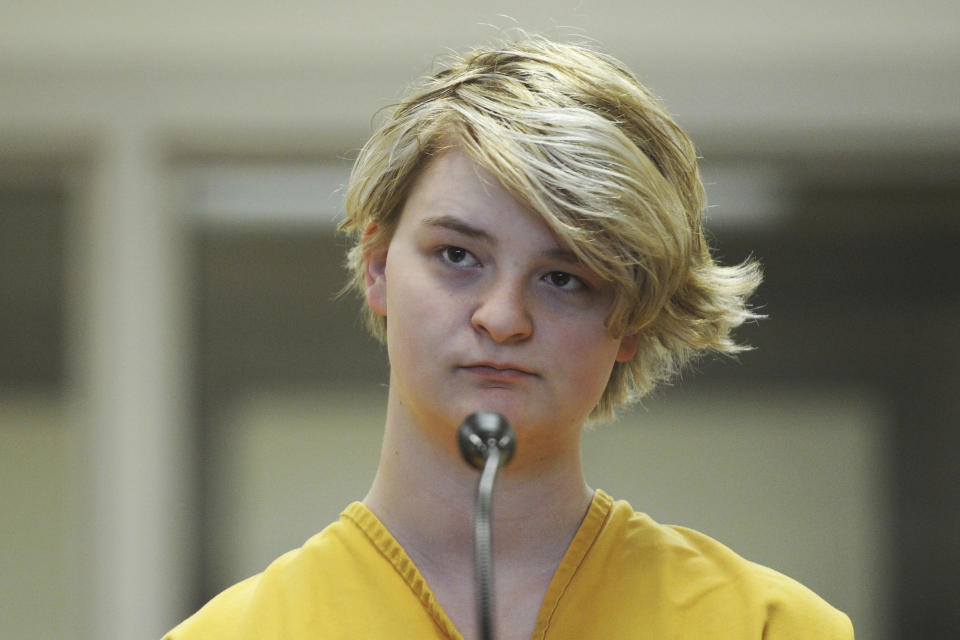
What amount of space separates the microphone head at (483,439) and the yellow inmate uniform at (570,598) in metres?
0.22

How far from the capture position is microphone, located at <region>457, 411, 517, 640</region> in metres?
0.66

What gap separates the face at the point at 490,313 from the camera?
0.83 meters

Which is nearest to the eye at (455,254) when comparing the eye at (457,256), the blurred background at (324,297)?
the eye at (457,256)

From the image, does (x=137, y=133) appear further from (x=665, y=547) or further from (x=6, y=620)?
(x=665, y=547)

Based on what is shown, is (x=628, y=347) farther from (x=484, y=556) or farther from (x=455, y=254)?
(x=484, y=556)

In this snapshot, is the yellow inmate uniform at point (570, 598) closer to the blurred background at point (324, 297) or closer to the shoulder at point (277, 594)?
the shoulder at point (277, 594)

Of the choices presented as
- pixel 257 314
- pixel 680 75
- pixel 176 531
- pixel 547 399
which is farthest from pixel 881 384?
pixel 547 399

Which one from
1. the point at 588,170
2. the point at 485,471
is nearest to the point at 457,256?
the point at 588,170

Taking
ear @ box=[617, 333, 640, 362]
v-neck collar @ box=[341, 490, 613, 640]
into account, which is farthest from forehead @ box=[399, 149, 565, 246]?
v-neck collar @ box=[341, 490, 613, 640]

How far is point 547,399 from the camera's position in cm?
85

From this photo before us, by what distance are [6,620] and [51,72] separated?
1.22 m

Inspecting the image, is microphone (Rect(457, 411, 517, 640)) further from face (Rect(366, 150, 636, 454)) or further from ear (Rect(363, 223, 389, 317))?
ear (Rect(363, 223, 389, 317))

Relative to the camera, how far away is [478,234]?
32.8 inches

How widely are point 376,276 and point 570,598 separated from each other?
0.28 meters
